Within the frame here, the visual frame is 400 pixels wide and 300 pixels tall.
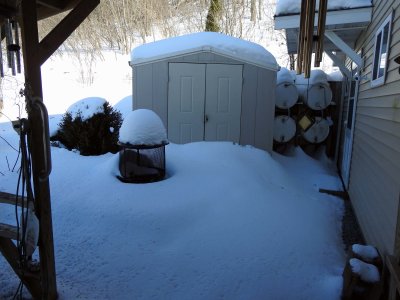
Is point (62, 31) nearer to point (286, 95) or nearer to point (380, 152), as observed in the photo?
point (380, 152)

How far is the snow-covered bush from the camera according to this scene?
766cm

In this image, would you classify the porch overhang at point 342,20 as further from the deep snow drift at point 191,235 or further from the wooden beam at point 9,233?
the wooden beam at point 9,233

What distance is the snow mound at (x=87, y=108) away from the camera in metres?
7.73

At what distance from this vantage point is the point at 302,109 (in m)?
9.83

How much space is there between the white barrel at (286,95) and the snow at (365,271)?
265 inches

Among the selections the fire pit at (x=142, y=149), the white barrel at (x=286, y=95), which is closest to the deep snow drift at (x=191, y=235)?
the fire pit at (x=142, y=149)

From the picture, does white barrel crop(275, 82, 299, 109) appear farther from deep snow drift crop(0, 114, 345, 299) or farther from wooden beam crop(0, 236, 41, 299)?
wooden beam crop(0, 236, 41, 299)

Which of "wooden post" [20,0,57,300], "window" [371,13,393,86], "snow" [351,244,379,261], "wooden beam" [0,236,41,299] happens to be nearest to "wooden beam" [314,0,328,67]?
"window" [371,13,393,86]

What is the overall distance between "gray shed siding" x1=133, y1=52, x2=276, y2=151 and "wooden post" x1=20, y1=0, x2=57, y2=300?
5.17 metres

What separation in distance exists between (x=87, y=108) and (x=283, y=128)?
4.85 metres

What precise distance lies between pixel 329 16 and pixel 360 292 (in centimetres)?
488

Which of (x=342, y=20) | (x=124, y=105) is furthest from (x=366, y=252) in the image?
(x=124, y=105)

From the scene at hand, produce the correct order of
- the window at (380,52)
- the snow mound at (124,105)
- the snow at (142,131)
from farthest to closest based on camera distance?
the snow mound at (124,105)
the snow at (142,131)
the window at (380,52)

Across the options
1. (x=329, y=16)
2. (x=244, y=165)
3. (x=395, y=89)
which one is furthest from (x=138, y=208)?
(x=329, y=16)
